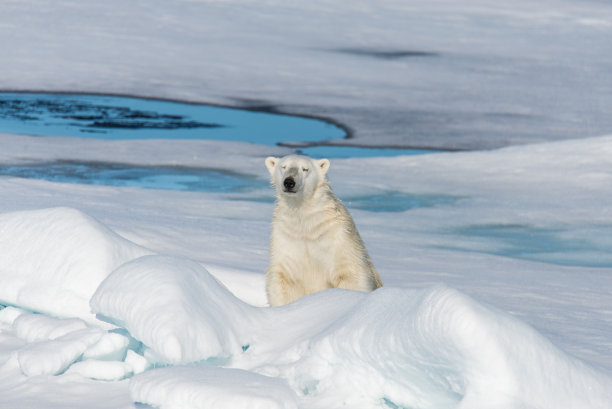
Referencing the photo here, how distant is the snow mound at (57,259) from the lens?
149 inches

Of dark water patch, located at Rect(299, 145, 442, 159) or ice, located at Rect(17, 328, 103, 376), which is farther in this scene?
dark water patch, located at Rect(299, 145, 442, 159)

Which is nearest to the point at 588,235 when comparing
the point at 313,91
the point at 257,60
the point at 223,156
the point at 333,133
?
the point at 223,156

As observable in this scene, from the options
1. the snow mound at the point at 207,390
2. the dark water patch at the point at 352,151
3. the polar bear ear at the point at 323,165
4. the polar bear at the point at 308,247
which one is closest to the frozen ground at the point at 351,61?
the dark water patch at the point at 352,151

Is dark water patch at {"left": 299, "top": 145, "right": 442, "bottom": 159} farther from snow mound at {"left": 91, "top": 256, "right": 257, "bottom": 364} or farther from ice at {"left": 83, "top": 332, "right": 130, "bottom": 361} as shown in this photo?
ice at {"left": 83, "top": 332, "right": 130, "bottom": 361}

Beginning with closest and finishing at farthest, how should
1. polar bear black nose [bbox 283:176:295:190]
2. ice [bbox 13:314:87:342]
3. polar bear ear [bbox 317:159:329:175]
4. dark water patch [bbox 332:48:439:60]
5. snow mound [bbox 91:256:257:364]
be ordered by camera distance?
1. snow mound [bbox 91:256:257:364]
2. ice [bbox 13:314:87:342]
3. polar bear black nose [bbox 283:176:295:190]
4. polar bear ear [bbox 317:159:329:175]
5. dark water patch [bbox 332:48:439:60]

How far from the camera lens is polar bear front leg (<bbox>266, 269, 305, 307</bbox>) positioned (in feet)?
13.9

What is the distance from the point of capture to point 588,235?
23.0 feet

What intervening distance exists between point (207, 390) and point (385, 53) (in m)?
16.7

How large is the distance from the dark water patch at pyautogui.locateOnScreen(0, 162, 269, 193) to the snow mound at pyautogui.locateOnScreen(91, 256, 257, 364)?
4.91m

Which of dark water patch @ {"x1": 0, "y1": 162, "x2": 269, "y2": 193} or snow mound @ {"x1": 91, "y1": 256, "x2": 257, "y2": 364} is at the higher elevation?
snow mound @ {"x1": 91, "y1": 256, "x2": 257, "y2": 364}

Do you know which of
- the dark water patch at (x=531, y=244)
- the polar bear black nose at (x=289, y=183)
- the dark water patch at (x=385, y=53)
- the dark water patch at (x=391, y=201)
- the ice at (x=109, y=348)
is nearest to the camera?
the ice at (x=109, y=348)

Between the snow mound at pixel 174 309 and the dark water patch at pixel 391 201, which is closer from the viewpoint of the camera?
the snow mound at pixel 174 309

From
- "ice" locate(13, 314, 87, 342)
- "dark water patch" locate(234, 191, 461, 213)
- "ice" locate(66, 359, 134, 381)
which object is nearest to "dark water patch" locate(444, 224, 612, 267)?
"dark water patch" locate(234, 191, 461, 213)

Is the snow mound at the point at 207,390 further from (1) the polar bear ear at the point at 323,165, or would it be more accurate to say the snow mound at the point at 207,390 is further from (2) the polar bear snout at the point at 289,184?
(1) the polar bear ear at the point at 323,165
